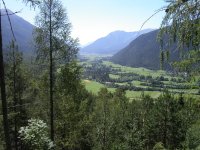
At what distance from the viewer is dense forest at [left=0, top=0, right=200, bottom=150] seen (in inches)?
197

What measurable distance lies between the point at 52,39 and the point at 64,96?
8199 millimetres

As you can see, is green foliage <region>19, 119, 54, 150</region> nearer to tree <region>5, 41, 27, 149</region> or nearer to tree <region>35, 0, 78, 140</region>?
tree <region>35, 0, 78, 140</region>

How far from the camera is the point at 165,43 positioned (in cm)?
522

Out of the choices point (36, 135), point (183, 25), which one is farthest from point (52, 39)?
point (183, 25)

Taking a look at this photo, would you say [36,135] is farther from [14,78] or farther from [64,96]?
[14,78]

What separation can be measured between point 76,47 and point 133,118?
113ft

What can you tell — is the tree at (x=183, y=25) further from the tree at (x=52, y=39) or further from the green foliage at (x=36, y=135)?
the tree at (x=52, y=39)

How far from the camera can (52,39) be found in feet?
70.1

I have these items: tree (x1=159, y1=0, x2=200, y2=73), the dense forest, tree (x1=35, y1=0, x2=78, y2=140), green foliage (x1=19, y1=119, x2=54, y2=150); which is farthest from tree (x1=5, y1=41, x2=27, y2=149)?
tree (x1=159, y1=0, x2=200, y2=73)

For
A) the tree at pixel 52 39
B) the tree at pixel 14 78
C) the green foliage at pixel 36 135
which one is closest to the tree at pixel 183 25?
the green foliage at pixel 36 135

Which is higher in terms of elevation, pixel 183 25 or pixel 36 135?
pixel 183 25

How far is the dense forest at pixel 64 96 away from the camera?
5004mm

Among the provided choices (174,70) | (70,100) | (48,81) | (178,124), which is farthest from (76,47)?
(178,124)

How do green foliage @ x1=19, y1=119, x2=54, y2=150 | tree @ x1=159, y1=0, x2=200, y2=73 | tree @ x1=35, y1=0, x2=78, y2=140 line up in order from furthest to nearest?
tree @ x1=35, y1=0, x2=78, y2=140, green foliage @ x1=19, y1=119, x2=54, y2=150, tree @ x1=159, y1=0, x2=200, y2=73
